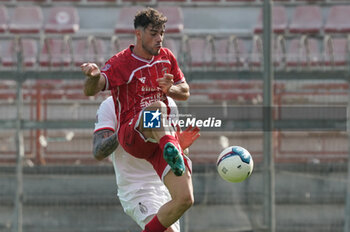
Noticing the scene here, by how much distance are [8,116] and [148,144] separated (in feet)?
11.4

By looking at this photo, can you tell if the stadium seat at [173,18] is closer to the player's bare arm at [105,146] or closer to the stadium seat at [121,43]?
the stadium seat at [121,43]

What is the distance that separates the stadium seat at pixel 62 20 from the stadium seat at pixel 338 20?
20.1 feet

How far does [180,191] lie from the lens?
14.4ft

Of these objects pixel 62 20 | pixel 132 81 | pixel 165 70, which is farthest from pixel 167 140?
pixel 62 20

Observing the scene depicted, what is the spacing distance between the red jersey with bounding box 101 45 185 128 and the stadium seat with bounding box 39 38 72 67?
15.5ft

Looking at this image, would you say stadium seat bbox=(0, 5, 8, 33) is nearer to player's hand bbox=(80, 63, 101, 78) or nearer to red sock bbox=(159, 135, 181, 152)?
player's hand bbox=(80, 63, 101, 78)

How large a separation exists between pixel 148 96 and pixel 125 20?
10.4 m

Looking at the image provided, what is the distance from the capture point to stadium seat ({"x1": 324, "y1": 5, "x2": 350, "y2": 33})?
47.8ft

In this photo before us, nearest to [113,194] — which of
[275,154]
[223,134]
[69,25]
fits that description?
[223,134]

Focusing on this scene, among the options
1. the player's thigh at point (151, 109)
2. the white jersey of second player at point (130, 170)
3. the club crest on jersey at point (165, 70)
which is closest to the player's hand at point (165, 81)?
the player's thigh at point (151, 109)

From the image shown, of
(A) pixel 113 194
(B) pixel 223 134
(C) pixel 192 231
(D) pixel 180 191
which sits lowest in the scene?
(C) pixel 192 231

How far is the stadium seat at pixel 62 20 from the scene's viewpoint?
1467 cm

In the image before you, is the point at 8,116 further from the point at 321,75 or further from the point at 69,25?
the point at 69,25

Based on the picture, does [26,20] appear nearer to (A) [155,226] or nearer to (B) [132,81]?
(B) [132,81]
